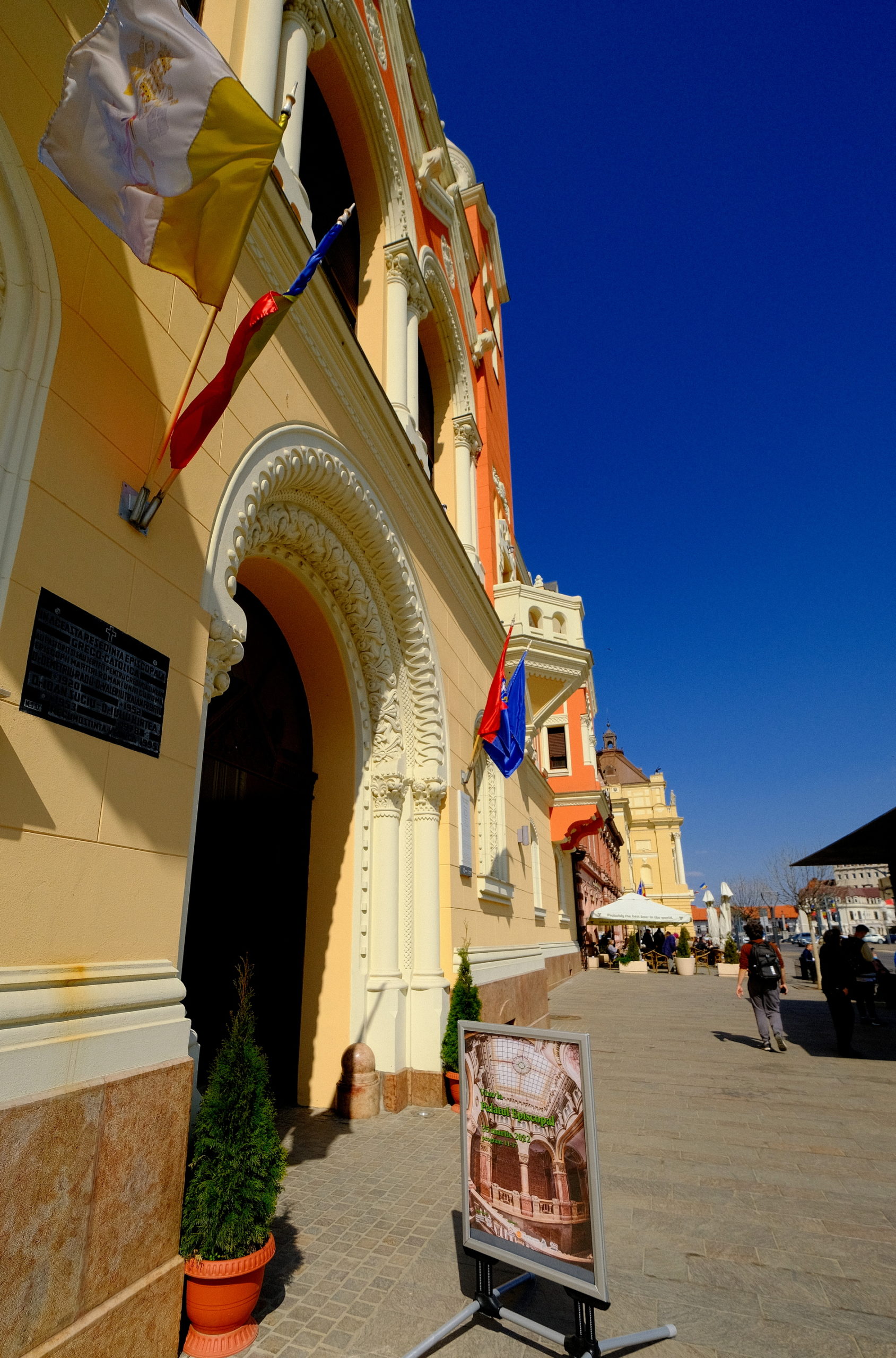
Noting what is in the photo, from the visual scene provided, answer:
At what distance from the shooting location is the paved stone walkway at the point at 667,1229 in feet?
9.60

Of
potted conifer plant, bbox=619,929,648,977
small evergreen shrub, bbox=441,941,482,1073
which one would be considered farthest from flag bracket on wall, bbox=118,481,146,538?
potted conifer plant, bbox=619,929,648,977

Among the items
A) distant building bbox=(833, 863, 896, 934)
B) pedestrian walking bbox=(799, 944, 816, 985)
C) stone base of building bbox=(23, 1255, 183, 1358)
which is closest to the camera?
stone base of building bbox=(23, 1255, 183, 1358)

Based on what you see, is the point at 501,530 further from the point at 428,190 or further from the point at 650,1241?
the point at 650,1241

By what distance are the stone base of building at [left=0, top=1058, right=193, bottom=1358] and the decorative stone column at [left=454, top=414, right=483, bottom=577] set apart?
9.33 metres

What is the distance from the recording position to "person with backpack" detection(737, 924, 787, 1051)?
29.5ft

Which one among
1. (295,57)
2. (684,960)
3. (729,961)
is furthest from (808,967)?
(295,57)

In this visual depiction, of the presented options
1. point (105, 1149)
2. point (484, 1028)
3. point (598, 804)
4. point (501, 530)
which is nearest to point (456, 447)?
point (501, 530)

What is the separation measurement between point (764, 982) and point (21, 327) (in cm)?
1026

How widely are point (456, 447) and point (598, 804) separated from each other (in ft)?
45.9

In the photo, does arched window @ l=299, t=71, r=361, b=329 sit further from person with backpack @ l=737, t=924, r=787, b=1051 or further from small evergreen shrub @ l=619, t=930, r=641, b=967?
small evergreen shrub @ l=619, t=930, r=641, b=967

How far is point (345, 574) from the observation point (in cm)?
673

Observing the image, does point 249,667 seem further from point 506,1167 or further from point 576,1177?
point 576,1177

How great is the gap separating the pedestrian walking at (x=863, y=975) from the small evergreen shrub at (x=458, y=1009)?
291 inches

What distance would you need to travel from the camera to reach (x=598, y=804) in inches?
876
